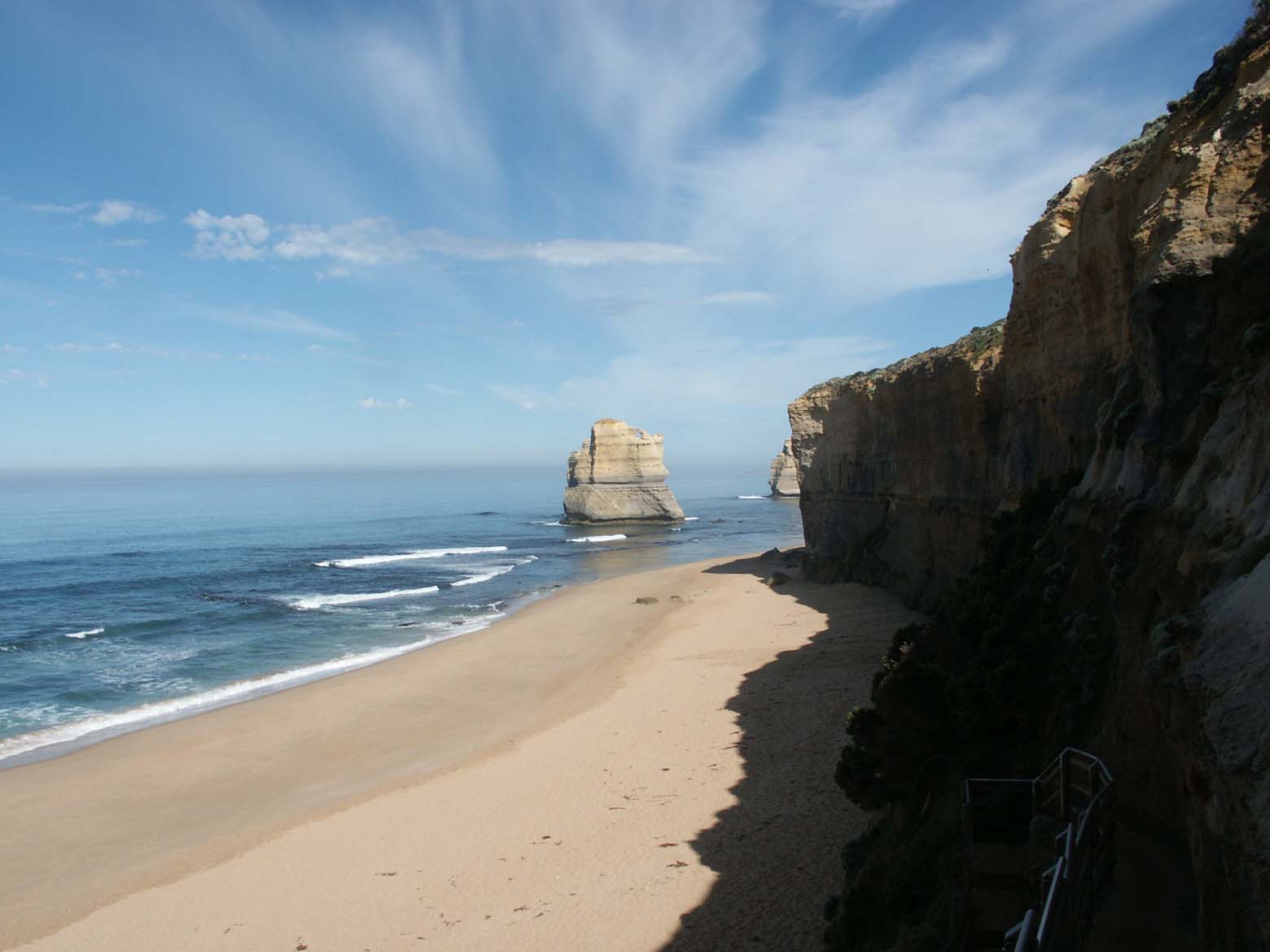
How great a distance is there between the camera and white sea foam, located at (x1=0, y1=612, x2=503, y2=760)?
19.9 m

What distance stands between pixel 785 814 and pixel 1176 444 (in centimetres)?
713

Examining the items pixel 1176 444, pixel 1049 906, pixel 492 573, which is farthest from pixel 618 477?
pixel 1049 906

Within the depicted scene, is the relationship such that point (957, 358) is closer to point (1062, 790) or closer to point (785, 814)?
point (785, 814)

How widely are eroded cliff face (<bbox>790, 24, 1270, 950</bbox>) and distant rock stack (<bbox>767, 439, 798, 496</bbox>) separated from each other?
9699 centimetres

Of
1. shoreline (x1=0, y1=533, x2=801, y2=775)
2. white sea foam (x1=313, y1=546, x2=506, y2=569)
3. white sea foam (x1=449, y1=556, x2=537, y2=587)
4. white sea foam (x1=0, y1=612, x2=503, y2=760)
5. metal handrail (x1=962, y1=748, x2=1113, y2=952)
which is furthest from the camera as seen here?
white sea foam (x1=313, y1=546, x2=506, y2=569)

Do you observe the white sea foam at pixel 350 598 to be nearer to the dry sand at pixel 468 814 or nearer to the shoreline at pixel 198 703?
the shoreline at pixel 198 703

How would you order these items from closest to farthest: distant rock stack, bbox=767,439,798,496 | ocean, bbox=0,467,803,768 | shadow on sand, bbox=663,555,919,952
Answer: shadow on sand, bbox=663,555,919,952
ocean, bbox=0,467,803,768
distant rock stack, bbox=767,439,798,496

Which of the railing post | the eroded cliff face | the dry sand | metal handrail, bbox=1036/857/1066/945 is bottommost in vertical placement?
the dry sand

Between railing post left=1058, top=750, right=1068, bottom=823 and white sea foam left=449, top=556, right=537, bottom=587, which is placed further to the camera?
white sea foam left=449, top=556, right=537, bottom=587

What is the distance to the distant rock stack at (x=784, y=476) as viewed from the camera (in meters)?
117

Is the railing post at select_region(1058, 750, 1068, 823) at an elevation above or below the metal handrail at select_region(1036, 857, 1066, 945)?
below

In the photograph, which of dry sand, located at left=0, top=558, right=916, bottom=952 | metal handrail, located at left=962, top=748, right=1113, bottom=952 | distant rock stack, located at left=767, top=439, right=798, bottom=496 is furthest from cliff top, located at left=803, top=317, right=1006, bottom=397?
distant rock stack, located at left=767, top=439, right=798, bottom=496

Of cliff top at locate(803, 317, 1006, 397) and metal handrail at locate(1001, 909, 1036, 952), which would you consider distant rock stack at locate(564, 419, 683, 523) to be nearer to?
cliff top at locate(803, 317, 1006, 397)

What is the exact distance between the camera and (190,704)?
22562 mm
